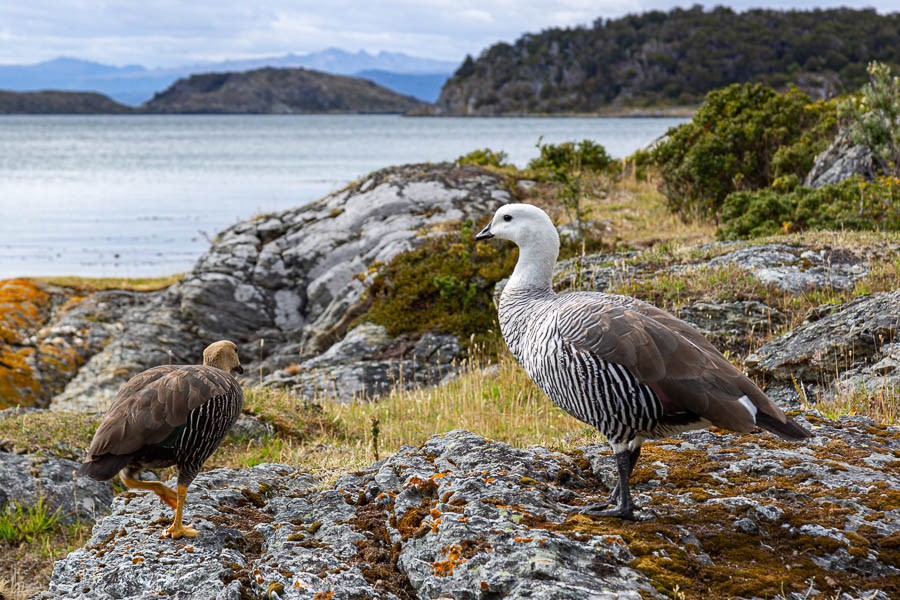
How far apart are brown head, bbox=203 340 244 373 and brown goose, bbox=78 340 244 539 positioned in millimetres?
765

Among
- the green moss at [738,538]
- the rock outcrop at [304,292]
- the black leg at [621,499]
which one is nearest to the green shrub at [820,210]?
the rock outcrop at [304,292]

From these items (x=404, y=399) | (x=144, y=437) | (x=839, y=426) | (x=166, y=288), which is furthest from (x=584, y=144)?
(x=144, y=437)

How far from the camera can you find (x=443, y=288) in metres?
13.6

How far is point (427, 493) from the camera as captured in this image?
493 centimetres

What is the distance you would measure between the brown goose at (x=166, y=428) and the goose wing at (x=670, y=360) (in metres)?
2.40

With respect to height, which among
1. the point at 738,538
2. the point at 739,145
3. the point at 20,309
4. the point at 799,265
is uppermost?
the point at 739,145

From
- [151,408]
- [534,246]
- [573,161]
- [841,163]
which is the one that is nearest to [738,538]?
[534,246]

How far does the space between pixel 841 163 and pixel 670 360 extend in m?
14.1

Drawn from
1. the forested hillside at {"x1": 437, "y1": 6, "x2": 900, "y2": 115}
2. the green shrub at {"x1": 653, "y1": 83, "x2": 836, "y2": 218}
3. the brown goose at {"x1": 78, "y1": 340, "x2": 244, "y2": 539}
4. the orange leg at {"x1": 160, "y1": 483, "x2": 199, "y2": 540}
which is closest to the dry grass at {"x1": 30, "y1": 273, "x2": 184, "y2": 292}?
the green shrub at {"x1": 653, "y1": 83, "x2": 836, "y2": 218}

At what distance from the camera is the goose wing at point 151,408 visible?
4.69 meters

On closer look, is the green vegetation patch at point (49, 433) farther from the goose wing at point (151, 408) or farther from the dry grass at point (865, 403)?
the dry grass at point (865, 403)

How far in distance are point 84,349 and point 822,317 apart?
13.4 meters

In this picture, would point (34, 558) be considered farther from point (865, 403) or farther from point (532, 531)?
point (865, 403)

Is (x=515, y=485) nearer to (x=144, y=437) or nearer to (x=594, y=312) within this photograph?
(x=594, y=312)
